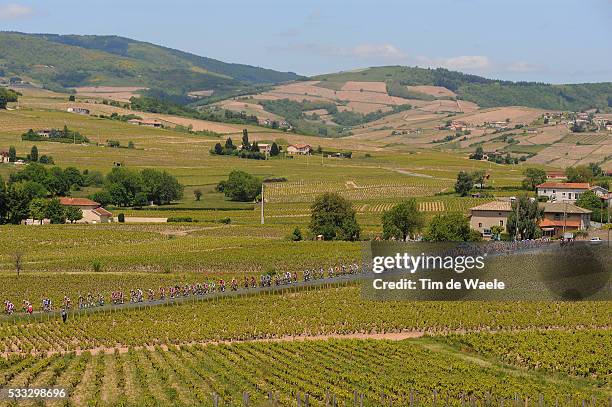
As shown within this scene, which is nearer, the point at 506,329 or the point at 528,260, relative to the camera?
the point at 506,329

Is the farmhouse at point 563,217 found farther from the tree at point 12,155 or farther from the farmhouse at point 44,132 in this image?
the farmhouse at point 44,132

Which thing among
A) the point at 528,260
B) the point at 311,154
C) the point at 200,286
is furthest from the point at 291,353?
the point at 311,154

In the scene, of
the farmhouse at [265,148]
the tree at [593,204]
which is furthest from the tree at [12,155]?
the tree at [593,204]

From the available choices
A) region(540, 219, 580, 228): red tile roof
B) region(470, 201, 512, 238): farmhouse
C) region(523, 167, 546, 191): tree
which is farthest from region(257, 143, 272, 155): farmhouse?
region(540, 219, 580, 228): red tile roof

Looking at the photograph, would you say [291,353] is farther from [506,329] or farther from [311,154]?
[311,154]

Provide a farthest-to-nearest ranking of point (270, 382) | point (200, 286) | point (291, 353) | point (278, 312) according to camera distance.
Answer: point (200, 286) → point (278, 312) → point (291, 353) → point (270, 382)

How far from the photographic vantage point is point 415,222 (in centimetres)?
8512

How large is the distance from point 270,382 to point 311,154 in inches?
5934

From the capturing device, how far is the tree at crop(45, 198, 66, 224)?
344 ft

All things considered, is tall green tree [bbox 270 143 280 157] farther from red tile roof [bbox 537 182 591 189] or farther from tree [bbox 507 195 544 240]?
tree [bbox 507 195 544 240]

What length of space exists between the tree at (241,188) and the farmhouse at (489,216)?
35961mm

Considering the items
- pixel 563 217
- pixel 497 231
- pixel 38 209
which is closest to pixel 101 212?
pixel 38 209

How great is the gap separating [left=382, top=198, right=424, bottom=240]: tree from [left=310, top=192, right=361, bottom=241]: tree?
11.1 feet

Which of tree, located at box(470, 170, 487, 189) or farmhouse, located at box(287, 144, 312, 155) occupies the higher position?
farmhouse, located at box(287, 144, 312, 155)
